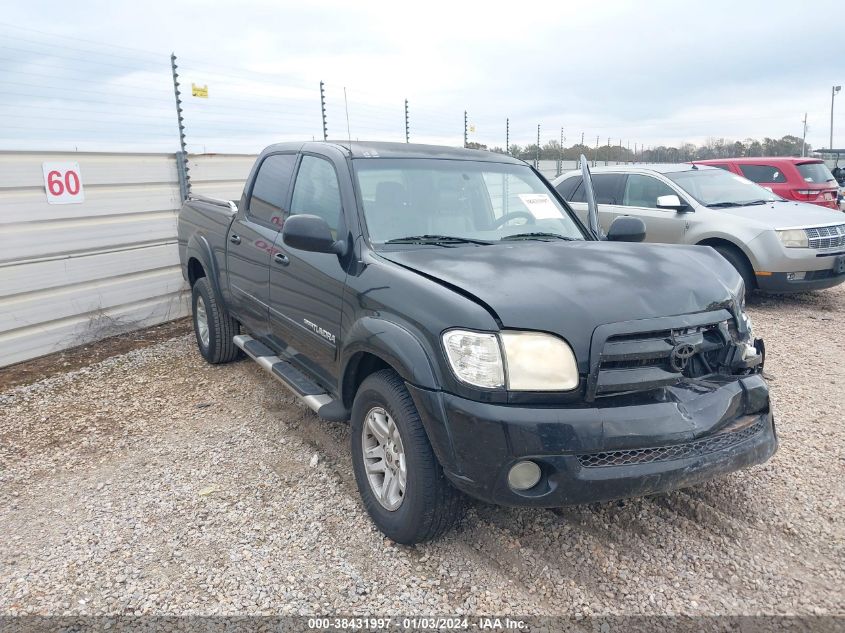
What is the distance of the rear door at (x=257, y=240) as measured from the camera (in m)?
4.21

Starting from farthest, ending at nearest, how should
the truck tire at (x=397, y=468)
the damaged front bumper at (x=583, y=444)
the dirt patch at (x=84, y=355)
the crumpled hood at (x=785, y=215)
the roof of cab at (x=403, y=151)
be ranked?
the crumpled hood at (x=785, y=215)
the dirt patch at (x=84, y=355)
the roof of cab at (x=403, y=151)
the truck tire at (x=397, y=468)
the damaged front bumper at (x=583, y=444)

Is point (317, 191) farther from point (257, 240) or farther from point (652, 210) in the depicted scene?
point (652, 210)

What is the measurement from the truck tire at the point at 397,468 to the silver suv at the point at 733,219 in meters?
5.70

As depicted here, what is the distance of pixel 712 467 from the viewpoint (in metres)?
2.51

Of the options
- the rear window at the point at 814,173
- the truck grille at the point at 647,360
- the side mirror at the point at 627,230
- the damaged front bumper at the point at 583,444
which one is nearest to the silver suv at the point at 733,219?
the rear window at the point at 814,173

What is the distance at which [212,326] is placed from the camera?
531 cm

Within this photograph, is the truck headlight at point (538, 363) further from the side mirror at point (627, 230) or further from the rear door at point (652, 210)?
the rear door at point (652, 210)

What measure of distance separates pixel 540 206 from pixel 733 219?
14.6 ft

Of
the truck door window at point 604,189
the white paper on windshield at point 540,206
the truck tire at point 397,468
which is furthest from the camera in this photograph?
the truck door window at point 604,189

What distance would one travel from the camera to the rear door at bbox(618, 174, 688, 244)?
7750mm

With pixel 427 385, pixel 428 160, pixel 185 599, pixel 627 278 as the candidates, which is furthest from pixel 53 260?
pixel 627 278

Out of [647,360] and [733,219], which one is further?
[733,219]

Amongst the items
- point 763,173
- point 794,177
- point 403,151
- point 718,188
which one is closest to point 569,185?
point 718,188

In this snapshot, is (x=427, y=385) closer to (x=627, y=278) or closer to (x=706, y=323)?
(x=627, y=278)
